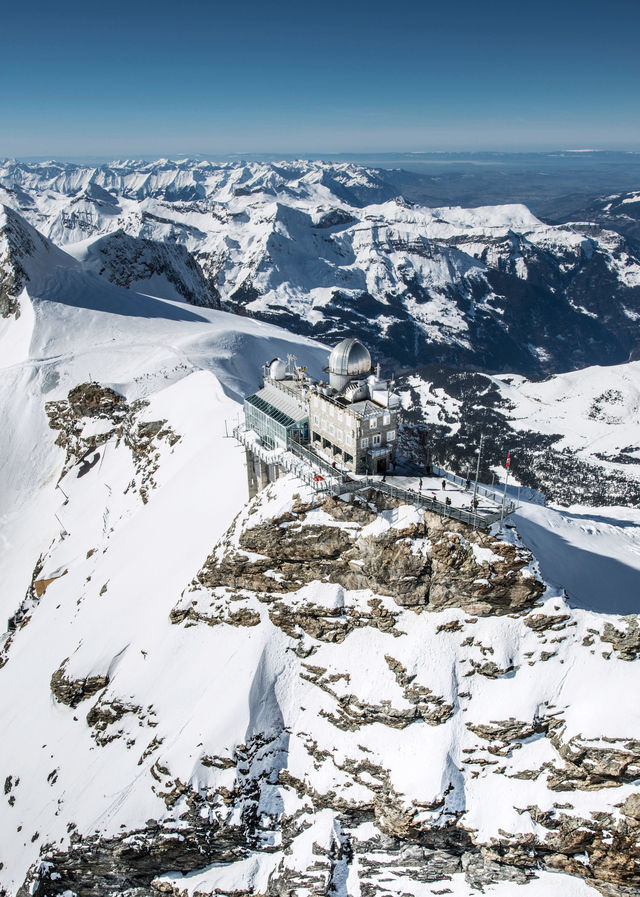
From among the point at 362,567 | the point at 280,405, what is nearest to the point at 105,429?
the point at 280,405

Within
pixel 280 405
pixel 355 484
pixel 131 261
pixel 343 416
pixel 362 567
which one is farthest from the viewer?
pixel 131 261

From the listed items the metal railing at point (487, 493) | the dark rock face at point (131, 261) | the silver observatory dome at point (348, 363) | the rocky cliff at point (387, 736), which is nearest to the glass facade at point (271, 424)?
the rocky cliff at point (387, 736)

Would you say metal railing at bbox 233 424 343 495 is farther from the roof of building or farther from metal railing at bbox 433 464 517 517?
metal railing at bbox 433 464 517 517

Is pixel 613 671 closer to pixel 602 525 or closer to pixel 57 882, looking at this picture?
pixel 602 525

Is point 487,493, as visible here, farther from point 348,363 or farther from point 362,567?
point 348,363

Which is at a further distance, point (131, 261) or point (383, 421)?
point (131, 261)

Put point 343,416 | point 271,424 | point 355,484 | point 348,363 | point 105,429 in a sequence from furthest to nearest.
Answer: point 105,429 < point 271,424 < point 348,363 < point 343,416 < point 355,484

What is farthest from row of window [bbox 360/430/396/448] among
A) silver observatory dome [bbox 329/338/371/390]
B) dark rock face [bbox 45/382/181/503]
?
dark rock face [bbox 45/382/181/503]
